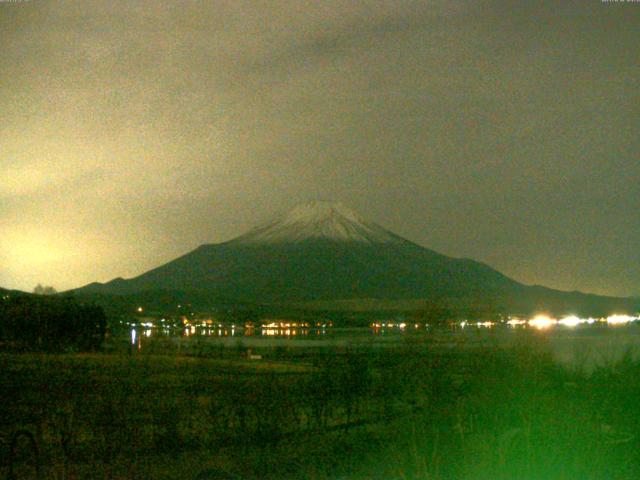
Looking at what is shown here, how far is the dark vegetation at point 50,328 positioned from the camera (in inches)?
2276

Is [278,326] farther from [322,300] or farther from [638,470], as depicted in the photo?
[638,470]

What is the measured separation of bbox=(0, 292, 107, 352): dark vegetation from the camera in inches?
2276

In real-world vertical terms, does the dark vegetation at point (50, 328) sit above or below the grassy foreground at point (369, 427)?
above

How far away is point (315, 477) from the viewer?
13164 millimetres

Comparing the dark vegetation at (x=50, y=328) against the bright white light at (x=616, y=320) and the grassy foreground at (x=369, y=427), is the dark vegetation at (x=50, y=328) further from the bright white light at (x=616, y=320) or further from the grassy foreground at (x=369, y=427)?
the bright white light at (x=616, y=320)

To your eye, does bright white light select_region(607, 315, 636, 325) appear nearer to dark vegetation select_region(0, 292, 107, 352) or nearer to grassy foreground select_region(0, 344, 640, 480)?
dark vegetation select_region(0, 292, 107, 352)

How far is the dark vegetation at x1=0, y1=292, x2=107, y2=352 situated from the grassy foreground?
29.7 metres

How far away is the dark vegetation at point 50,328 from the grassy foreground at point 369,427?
29735 mm

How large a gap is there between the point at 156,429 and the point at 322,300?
161 m

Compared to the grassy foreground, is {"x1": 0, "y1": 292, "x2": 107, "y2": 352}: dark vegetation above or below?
above

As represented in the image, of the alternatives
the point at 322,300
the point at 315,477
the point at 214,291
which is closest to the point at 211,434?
the point at 315,477

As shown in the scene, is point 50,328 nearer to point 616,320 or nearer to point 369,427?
point 369,427

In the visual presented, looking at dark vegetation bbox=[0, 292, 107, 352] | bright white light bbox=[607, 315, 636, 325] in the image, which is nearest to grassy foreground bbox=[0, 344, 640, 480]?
dark vegetation bbox=[0, 292, 107, 352]

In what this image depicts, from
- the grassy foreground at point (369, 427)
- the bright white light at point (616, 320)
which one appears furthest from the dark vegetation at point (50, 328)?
the bright white light at point (616, 320)
